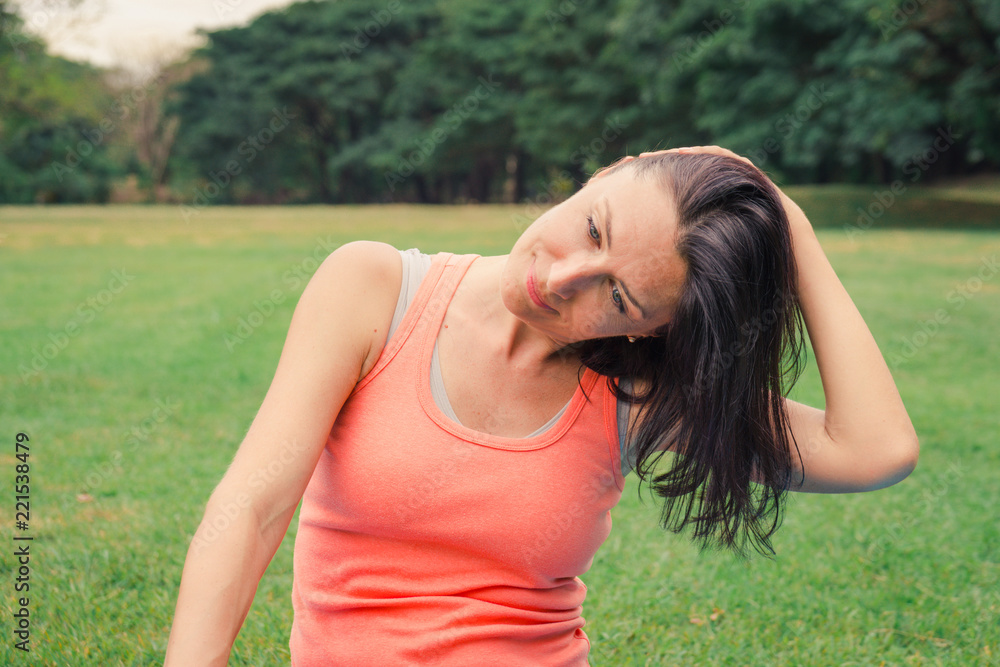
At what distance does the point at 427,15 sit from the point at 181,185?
18.9 meters

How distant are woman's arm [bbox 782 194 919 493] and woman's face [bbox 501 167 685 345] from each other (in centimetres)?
35

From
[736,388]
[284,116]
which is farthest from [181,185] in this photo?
[736,388]

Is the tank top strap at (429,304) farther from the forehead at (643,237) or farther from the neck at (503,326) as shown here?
the forehead at (643,237)

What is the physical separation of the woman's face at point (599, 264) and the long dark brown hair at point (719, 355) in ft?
0.10

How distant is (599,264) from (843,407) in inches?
25.4

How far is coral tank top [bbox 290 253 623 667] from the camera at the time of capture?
4.90 feet

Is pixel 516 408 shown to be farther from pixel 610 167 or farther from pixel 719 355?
pixel 610 167

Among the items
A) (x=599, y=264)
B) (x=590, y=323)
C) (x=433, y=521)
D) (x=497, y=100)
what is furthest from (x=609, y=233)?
(x=497, y=100)

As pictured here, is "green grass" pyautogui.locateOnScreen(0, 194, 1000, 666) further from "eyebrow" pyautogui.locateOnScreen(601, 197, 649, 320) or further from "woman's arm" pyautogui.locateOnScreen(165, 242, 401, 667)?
"eyebrow" pyautogui.locateOnScreen(601, 197, 649, 320)

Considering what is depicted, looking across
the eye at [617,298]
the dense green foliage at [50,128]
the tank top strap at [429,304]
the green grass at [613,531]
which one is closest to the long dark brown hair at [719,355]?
the eye at [617,298]

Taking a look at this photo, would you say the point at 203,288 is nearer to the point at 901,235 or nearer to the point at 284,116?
the point at 901,235

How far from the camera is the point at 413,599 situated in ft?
4.99

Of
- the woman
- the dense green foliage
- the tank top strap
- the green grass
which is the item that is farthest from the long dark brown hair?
the dense green foliage

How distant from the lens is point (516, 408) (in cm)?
Answer: 159
